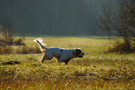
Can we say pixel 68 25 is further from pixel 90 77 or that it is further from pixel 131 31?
pixel 90 77

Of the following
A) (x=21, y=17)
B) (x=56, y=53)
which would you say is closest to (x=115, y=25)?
(x=56, y=53)

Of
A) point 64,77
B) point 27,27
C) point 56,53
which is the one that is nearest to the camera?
point 64,77

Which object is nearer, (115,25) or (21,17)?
(115,25)

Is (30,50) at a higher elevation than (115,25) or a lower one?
lower

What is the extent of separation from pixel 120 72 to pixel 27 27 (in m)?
176

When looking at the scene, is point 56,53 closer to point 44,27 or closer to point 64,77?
point 64,77

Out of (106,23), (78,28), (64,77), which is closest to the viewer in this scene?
(64,77)

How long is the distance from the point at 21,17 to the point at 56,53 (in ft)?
614

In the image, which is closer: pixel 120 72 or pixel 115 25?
pixel 120 72

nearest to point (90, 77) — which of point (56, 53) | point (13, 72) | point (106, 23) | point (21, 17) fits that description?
point (13, 72)

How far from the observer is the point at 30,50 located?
1222 inches

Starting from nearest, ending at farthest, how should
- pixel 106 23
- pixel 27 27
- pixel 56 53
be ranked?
1. pixel 56 53
2. pixel 106 23
3. pixel 27 27

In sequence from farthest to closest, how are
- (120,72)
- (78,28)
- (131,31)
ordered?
1. (78,28)
2. (131,31)
3. (120,72)

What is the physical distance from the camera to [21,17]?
199 meters
